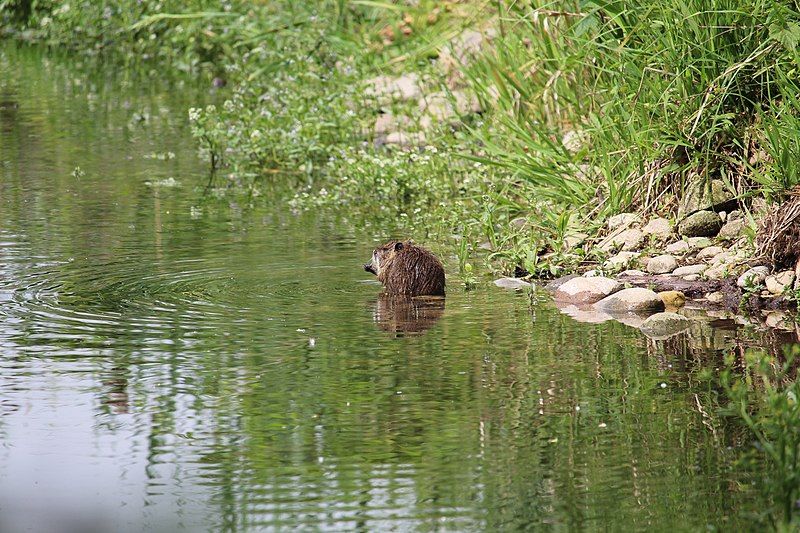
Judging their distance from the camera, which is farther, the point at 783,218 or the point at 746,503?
the point at 783,218

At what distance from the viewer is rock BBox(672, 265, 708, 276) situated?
8.42m

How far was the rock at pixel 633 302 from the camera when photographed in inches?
313

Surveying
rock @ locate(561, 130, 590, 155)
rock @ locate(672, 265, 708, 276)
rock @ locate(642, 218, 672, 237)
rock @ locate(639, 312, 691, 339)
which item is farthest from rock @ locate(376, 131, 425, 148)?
rock @ locate(639, 312, 691, 339)

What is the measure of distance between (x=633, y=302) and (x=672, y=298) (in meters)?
0.24

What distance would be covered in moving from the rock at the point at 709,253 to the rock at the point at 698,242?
0.18ft

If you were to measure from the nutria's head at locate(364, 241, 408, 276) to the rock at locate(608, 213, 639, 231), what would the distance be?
1.49 metres

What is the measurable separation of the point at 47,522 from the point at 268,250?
4.64m

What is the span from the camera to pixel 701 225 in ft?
28.9

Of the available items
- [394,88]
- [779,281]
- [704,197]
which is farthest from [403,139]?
[779,281]

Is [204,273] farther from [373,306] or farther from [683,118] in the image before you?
[683,118]

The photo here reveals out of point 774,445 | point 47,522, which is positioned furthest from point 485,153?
point 47,522

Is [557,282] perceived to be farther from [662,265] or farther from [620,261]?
[662,265]

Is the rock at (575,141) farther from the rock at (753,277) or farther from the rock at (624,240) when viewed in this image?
the rock at (753,277)

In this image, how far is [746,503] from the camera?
4.86m
